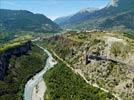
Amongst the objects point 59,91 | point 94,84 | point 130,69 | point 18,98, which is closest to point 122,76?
point 130,69

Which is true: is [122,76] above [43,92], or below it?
above

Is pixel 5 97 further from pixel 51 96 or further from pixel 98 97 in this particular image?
pixel 98 97

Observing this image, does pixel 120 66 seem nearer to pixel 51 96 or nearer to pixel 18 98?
pixel 51 96

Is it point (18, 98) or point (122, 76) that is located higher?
point (122, 76)

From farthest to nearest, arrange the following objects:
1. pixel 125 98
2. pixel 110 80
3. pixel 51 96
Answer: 1. pixel 110 80
2. pixel 51 96
3. pixel 125 98

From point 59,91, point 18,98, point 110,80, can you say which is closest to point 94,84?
point 110,80

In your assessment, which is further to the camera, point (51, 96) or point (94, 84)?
point (94, 84)

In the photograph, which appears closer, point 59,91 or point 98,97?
point 98,97

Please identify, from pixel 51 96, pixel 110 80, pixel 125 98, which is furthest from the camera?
pixel 110 80
